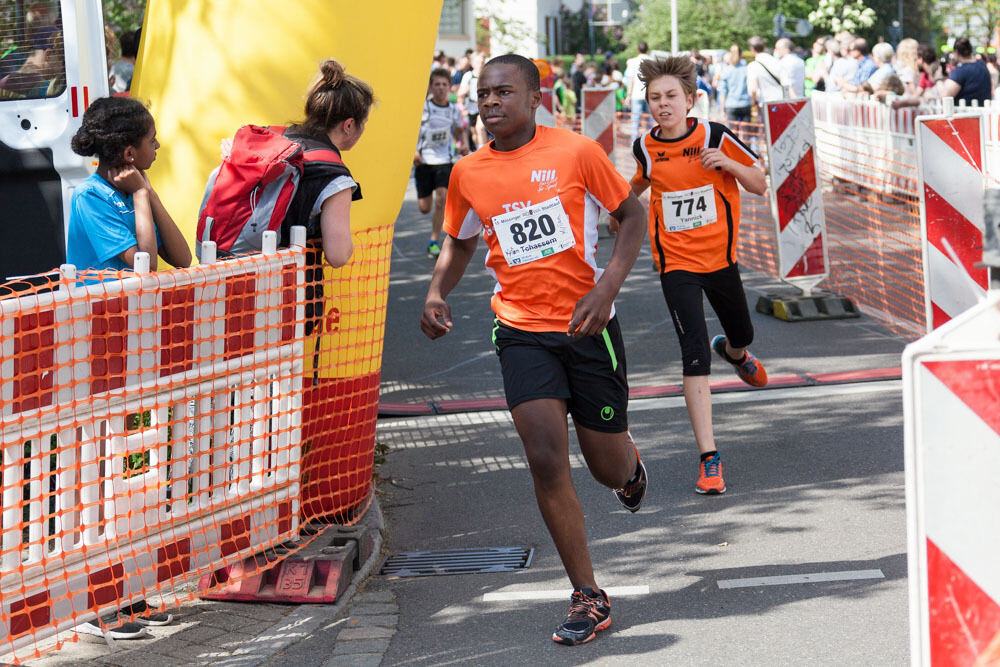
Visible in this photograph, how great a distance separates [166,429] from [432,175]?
10.8m

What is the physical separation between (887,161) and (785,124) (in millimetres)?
4471

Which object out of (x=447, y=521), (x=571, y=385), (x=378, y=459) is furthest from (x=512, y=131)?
(x=378, y=459)

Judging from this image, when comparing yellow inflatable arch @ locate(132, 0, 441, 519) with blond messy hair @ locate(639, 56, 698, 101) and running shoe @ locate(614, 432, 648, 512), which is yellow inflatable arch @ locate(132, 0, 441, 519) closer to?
blond messy hair @ locate(639, 56, 698, 101)

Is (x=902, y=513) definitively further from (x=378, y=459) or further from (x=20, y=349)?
(x=20, y=349)

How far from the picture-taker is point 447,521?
20.9 feet

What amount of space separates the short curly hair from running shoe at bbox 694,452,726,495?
9.72 feet

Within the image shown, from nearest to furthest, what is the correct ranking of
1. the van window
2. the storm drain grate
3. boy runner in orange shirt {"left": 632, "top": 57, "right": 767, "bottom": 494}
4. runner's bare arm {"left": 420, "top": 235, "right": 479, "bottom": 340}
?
runner's bare arm {"left": 420, "top": 235, "right": 479, "bottom": 340}, the storm drain grate, boy runner in orange shirt {"left": 632, "top": 57, "right": 767, "bottom": 494}, the van window

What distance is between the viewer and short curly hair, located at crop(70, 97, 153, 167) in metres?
5.33

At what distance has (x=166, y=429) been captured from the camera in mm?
4824

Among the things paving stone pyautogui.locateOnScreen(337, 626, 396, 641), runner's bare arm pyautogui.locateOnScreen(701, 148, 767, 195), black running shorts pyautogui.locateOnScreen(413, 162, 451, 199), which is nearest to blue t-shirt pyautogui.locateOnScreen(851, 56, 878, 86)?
black running shorts pyautogui.locateOnScreen(413, 162, 451, 199)

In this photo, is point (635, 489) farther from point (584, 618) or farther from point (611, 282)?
point (611, 282)

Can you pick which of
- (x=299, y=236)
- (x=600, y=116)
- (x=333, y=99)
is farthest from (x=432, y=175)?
(x=299, y=236)

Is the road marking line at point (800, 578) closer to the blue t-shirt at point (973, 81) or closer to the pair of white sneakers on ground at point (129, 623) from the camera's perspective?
the pair of white sneakers on ground at point (129, 623)

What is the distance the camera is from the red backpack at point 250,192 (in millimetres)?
5281
